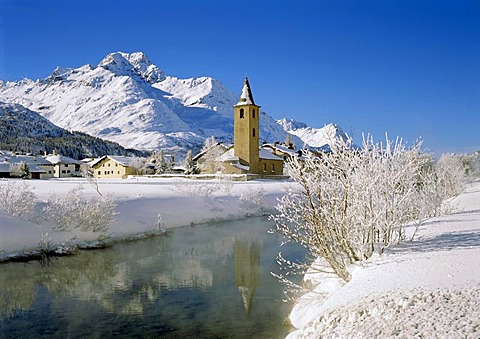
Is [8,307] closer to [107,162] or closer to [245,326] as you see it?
[245,326]

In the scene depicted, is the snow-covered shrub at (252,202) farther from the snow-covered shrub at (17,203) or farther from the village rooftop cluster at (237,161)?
the snow-covered shrub at (17,203)

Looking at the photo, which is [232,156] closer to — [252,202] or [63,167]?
[252,202]

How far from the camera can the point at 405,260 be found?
9.20 meters

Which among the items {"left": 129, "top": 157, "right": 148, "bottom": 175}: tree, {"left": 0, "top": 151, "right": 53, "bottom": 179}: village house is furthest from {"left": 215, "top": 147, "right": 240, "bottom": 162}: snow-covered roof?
{"left": 0, "top": 151, "right": 53, "bottom": 179}: village house

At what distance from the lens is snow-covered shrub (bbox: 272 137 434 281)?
9422 millimetres

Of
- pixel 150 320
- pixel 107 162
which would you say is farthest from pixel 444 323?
pixel 107 162

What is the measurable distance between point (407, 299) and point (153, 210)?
2337 centimetres

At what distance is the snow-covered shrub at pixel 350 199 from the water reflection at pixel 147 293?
2556 mm

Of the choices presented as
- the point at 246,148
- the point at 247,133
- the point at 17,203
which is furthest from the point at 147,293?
the point at 247,133

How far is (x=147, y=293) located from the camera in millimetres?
13250

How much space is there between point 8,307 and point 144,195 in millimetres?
18771

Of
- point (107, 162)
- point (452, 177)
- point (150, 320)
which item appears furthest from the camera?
point (107, 162)

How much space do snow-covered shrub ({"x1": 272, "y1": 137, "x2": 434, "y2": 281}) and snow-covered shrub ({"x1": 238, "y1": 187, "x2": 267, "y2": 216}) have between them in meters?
25.9

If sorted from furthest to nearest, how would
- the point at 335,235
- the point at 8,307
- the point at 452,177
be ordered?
the point at 452,177, the point at 8,307, the point at 335,235
